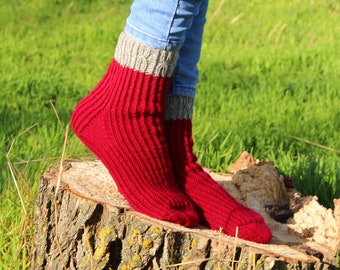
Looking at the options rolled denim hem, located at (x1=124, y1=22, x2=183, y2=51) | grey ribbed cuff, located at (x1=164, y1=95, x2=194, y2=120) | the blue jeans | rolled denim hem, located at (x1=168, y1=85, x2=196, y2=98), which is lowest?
grey ribbed cuff, located at (x1=164, y1=95, x2=194, y2=120)

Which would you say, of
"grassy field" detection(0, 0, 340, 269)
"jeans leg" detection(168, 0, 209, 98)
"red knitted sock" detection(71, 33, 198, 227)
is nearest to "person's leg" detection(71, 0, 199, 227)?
"red knitted sock" detection(71, 33, 198, 227)

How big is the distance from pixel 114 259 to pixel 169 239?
195mm

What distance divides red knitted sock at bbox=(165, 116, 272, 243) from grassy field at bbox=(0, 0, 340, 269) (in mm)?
491

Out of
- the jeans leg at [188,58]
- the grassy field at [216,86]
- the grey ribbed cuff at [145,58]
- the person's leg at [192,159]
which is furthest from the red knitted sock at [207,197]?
the grassy field at [216,86]

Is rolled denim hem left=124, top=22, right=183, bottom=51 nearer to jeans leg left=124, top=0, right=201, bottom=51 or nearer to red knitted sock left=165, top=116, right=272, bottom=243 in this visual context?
jeans leg left=124, top=0, right=201, bottom=51

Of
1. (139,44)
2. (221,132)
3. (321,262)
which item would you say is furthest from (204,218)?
(221,132)

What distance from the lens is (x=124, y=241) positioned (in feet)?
7.23

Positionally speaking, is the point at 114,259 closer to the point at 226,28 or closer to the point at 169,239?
the point at 169,239

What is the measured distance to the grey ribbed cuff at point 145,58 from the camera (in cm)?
212

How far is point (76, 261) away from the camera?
7.56 feet

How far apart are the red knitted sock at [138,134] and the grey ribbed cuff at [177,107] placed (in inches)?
2.9

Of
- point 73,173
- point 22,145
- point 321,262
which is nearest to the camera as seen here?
point 321,262

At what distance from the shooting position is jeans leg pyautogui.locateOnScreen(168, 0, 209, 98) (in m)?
2.31

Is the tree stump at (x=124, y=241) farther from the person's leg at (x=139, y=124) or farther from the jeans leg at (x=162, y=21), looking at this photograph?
the jeans leg at (x=162, y=21)
